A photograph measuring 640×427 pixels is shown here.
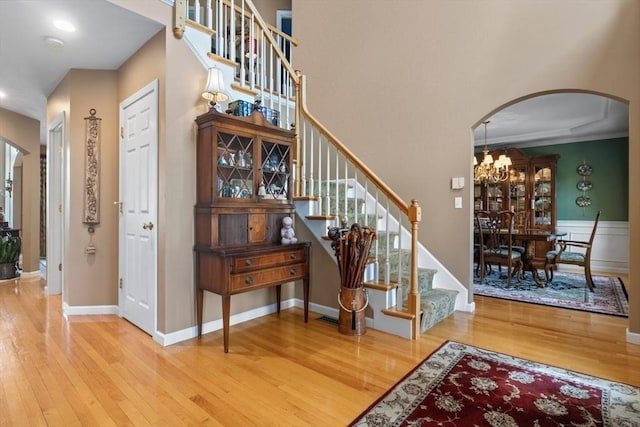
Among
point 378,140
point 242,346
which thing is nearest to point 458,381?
point 242,346

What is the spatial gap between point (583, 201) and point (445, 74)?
482cm

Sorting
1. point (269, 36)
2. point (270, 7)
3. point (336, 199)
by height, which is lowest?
point (336, 199)

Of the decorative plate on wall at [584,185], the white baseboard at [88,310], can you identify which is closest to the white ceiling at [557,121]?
the decorative plate on wall at [584,185]

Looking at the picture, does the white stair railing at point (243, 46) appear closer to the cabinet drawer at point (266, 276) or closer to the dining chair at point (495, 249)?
the cabinet drawer at point (266, 276)

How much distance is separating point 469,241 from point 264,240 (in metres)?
2.29

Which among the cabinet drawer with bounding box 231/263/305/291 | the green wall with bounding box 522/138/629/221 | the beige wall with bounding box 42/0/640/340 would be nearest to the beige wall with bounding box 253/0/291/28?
the beige wall with bounding box 42/0/640/340

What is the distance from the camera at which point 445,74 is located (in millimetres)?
3885

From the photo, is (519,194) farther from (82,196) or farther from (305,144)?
(82,196)

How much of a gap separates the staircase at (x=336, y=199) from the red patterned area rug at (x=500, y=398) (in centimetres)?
66

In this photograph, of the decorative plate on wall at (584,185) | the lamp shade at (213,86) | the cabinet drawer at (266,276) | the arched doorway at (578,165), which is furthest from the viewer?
the decorative plate on wall at (584,185)

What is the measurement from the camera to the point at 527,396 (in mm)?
1983

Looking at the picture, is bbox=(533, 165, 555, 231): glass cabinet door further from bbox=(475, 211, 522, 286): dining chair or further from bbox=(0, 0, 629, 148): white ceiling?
bbox=(475, 211, 522, 286): dining chair

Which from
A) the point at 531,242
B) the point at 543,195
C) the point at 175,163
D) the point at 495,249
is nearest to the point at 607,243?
the point at 543,195

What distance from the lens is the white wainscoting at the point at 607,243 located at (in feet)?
20.2
